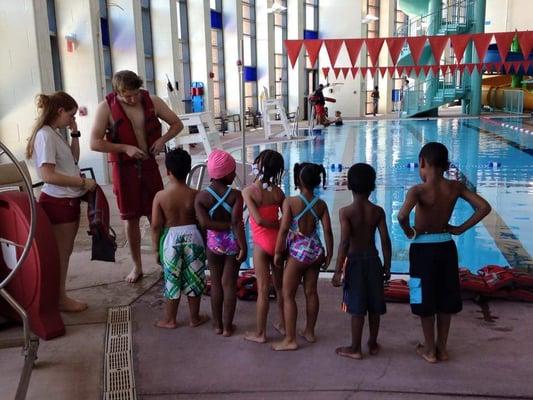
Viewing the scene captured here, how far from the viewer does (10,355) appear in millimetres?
2756

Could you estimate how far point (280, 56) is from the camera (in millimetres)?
24375

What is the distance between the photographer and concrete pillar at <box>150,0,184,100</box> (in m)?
14.1

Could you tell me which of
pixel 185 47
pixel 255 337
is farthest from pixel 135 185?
pixel 185 47

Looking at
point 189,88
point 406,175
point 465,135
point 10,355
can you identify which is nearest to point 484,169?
point 406,175

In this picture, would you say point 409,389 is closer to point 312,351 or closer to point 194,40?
point 312,351

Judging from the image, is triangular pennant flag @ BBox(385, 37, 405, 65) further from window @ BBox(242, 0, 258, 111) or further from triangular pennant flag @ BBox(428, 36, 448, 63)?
window @ BBox(242, 0, 258, 111)

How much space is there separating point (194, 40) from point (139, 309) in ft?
48.9

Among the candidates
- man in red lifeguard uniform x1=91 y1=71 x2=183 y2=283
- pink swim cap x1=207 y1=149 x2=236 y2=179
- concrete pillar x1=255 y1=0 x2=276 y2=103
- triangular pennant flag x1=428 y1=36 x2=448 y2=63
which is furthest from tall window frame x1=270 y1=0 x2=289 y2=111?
pink swim cap x1=207 y1=149 x2=236 y2=179

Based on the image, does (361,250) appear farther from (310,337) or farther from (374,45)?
(374,45)

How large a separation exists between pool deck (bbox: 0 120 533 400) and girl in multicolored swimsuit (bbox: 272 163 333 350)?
232 millimetres

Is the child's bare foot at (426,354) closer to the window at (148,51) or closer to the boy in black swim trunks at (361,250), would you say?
the boy in black swim trunks at (361,250)

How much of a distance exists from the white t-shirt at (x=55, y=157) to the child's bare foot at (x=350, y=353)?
178 centimetres

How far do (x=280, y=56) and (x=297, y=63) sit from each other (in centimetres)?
114

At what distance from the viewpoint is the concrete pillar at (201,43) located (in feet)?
54.7
